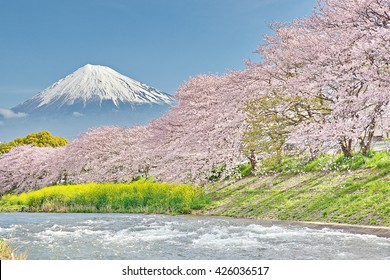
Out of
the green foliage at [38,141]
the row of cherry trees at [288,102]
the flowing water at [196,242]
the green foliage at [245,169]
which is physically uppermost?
the green foliage at [38,141]

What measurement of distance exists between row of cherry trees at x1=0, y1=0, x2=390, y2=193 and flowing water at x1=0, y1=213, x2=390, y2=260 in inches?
139

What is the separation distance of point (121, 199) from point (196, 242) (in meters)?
19.1

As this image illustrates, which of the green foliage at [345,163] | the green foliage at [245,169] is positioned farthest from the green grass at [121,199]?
the green foliage at [345,163]

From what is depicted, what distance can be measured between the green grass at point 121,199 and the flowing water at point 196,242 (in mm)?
7986

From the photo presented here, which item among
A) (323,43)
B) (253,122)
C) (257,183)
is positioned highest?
(323,43)

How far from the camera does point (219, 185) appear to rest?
3534 cm

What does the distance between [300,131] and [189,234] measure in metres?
5.88

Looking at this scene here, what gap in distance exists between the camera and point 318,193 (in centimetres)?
2498

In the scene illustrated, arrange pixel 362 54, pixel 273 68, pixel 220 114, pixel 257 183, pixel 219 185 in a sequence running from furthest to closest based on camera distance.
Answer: pixel 219 185
pixel 257 183
pixel 220 114
pixel 273 68
pixel 362 54

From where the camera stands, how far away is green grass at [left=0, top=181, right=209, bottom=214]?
32.8 meters

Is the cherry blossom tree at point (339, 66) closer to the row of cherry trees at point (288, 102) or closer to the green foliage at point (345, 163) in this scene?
the row of cherry trees at point (288, 102)

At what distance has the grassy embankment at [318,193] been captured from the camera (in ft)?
69.4

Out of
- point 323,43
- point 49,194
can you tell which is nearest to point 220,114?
point 323,43

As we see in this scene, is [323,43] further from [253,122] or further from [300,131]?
[253,122]
